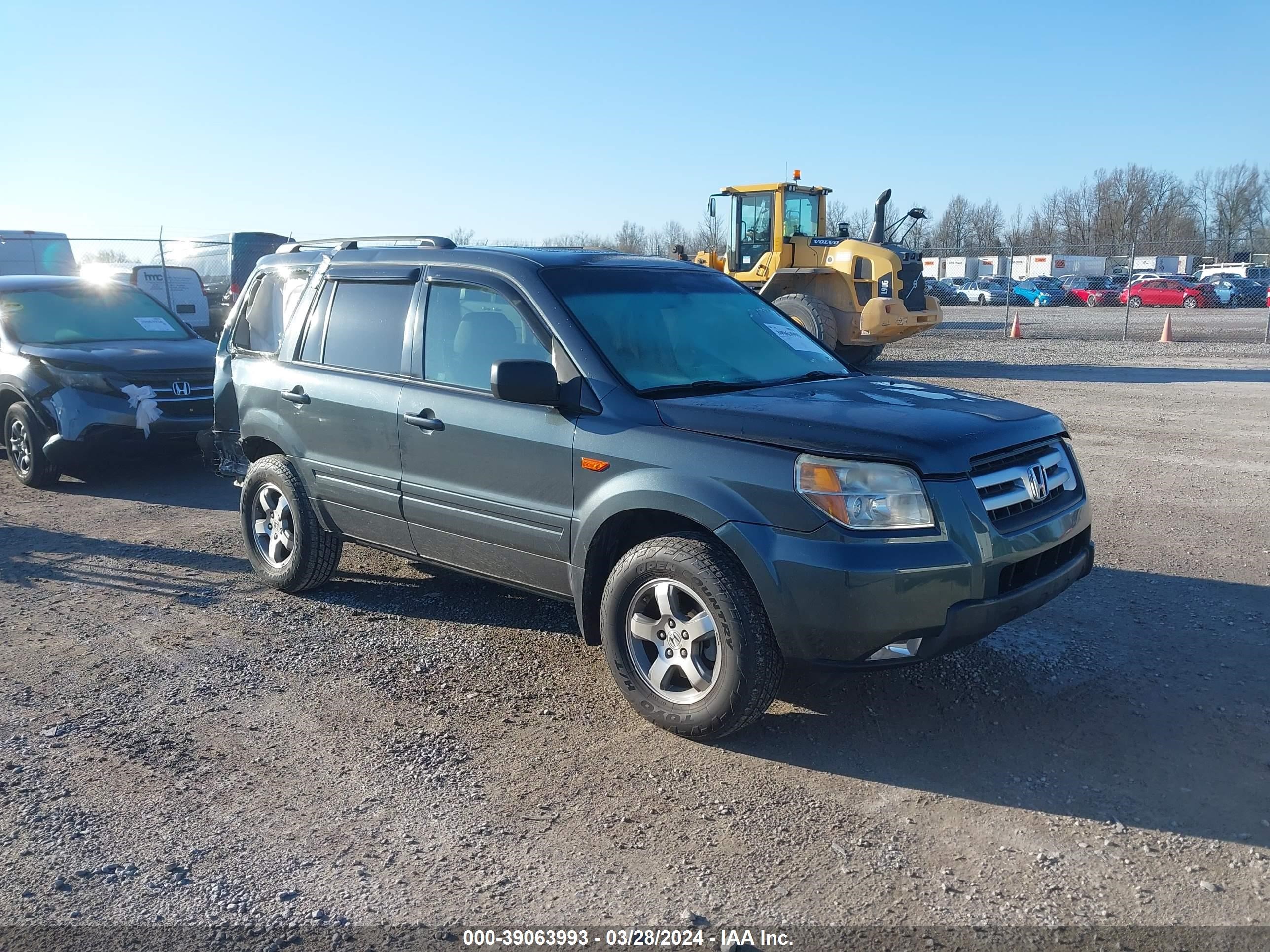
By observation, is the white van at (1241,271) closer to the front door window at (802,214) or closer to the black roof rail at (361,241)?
the front door window at (802,214)

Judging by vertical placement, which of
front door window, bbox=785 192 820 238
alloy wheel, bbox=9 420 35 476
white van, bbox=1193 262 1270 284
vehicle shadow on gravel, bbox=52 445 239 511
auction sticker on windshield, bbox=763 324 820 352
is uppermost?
front door window, bbox=785 192 820 238

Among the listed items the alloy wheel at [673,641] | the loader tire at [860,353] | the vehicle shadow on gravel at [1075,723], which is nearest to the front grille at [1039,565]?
the vehicle shadow on gravel at [1075,723]

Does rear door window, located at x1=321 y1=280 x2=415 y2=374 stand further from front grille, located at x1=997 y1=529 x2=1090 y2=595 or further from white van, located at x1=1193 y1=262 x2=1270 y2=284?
white van, located at x1=1193 y1=262 x2=1270 y2=284

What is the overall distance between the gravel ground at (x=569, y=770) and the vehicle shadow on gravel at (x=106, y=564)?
6 cm

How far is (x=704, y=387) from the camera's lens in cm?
456

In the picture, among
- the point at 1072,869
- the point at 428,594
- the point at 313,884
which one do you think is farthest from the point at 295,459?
the point at 1072,869

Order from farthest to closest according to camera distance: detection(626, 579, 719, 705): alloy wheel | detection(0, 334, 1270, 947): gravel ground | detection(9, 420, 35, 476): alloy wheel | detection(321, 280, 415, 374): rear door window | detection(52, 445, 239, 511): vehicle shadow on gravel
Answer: detection(9, 420, 35, 476): alloy wheel, detection(52, 445, 239, 511): vehicle shadow on gravel, detection(321, 280, 415, 374): rear door window, detection(626, 579, 719, 705): alloy wheel, detection(0, 334, 1270, 947): gravel ground

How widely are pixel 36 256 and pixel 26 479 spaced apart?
14.2 m

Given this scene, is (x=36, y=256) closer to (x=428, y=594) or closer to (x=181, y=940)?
(x=428, y=594)

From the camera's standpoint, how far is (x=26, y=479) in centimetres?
905

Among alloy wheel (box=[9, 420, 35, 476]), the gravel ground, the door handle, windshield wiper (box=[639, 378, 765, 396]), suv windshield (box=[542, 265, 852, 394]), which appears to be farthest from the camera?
alloy wheel (box=[9, 420, 35, 476])

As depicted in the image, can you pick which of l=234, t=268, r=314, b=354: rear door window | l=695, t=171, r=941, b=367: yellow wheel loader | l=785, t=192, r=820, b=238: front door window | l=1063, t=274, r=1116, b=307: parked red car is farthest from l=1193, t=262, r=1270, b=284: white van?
l=234, t=268, r=314, b=354: rear door window

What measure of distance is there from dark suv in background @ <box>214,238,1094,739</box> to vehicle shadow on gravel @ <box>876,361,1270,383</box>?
42.0 ft

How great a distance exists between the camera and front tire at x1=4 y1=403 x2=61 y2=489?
8.89 m
